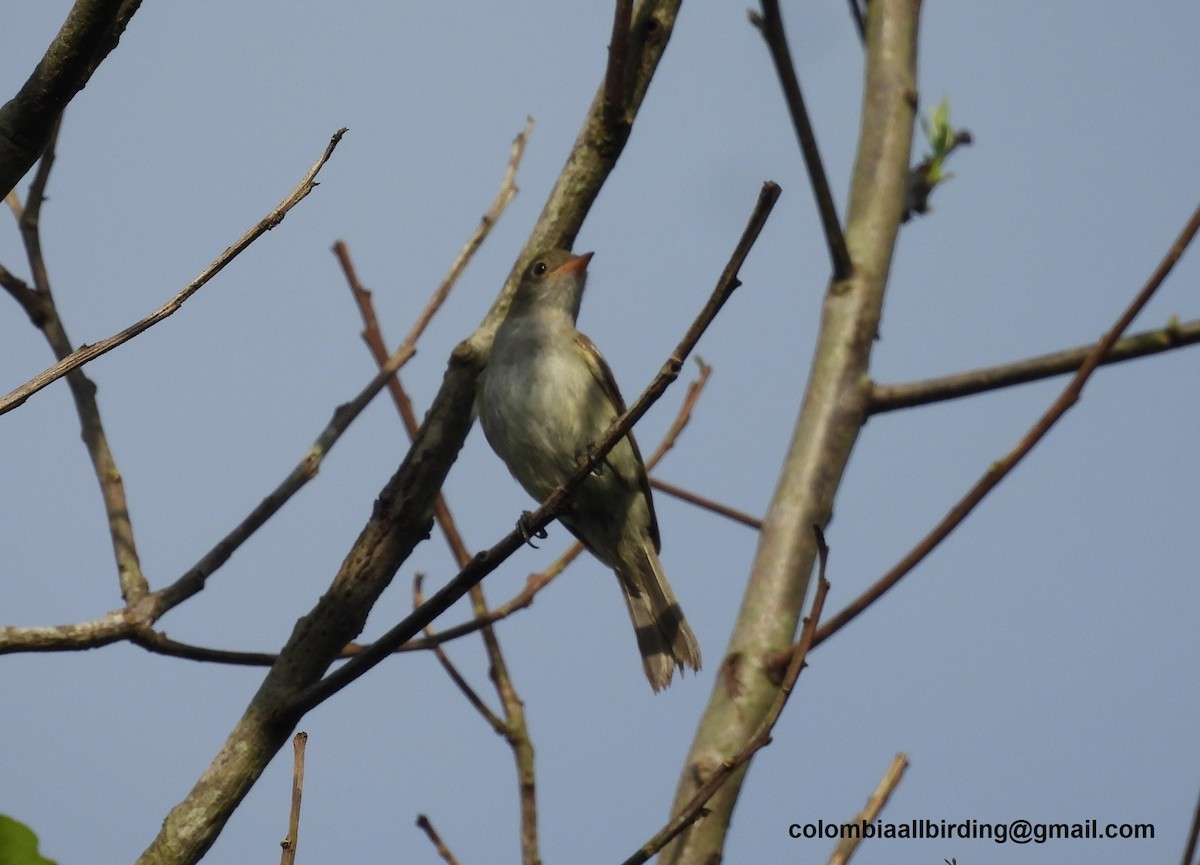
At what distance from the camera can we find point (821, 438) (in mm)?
4395

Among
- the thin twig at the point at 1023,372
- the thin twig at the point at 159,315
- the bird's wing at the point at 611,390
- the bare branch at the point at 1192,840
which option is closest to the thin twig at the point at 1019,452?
the thin twig at the point at 1023,372

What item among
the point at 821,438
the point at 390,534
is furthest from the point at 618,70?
the point at 390,534

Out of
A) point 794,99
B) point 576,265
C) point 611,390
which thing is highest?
point 576,265

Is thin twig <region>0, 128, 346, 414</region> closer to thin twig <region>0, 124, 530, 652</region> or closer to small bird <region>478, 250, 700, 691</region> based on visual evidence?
thin twig <region>0, 124, 530, 652</region>

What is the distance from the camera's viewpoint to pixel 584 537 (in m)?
6.63

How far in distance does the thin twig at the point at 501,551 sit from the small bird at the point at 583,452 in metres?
2.72

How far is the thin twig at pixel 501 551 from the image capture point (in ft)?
10.3

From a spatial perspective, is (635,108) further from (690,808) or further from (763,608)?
(690,808)

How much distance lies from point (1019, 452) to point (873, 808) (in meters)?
1.04

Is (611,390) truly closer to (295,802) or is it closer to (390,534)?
(390,534)

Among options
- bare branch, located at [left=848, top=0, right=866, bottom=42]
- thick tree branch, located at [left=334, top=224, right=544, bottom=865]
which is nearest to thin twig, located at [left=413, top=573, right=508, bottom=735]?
thick tree branch, located at [left=334, top=224, right=544, bottom=865]

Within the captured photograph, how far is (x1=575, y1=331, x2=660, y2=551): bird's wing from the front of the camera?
6.55 m

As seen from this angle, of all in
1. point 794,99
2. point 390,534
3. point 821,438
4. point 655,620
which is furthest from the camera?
point 655,620

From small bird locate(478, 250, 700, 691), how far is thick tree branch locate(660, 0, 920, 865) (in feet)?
5.69
